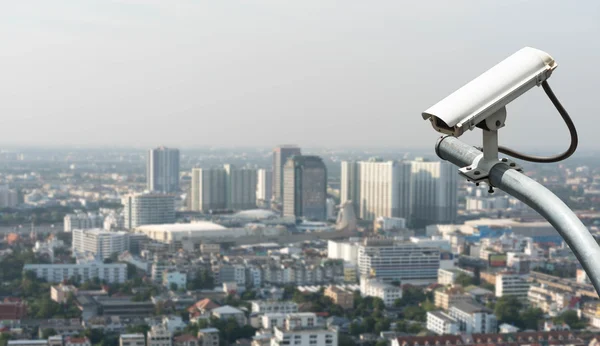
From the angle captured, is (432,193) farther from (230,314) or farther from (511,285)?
(230,314)

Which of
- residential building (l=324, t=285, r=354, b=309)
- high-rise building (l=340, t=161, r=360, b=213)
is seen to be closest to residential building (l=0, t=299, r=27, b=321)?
residential building (l=324, t=285, r=354, b=309)

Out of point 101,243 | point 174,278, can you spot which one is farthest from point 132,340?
point 101,243

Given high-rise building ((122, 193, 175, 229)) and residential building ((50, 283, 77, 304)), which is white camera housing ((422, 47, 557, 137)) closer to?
residential building ((50, 283, 77, 304))

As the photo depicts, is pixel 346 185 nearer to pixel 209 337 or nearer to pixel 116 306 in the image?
pixel 116 306

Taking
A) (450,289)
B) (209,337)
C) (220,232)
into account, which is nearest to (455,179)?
(220,232)

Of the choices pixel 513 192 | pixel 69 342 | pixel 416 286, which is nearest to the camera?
pixel 513 192

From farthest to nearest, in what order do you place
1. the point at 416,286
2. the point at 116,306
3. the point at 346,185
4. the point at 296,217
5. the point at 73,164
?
the point at 73,164 → the point at 346,185 → the point at 296,217 → the point at 416,286 → the point at 116,306
